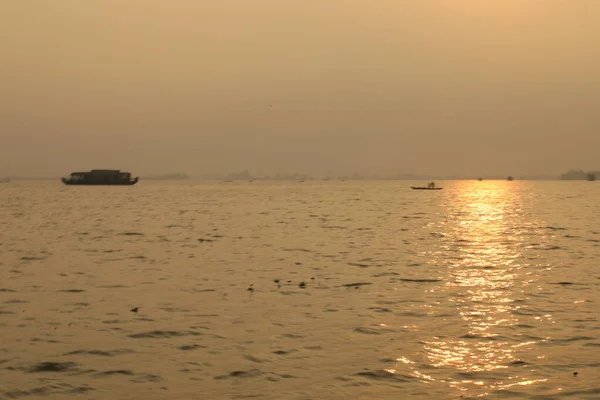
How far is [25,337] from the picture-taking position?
689 inches

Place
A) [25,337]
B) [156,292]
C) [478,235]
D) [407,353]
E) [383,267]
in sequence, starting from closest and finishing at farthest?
1. [407,353]
2. [25,337]
3. [156,292]
4. [383,267]
5. [478,235]

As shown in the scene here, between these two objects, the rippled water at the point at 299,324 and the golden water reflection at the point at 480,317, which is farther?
the golden water reflection at the point at 480,317

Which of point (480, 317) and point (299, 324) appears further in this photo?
point (480, 317)

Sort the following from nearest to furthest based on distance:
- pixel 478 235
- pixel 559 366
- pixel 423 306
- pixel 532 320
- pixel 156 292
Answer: pixel 559 366
pixel 532 320
pixel 423 306
pixel 156 292
pixel 478 235

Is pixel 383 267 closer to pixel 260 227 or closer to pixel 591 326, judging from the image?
pixel 591 326

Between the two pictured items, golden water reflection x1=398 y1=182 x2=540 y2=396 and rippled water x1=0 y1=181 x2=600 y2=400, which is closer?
rippled water x1=0 y1=181 x2=600 y2=400

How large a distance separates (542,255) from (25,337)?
28353 mm

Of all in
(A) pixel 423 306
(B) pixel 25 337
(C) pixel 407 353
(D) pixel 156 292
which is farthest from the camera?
(D) pixel 156 292

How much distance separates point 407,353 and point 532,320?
5.55 metres

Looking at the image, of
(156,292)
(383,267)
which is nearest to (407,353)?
(156,292)

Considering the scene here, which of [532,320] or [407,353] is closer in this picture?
[407,353]

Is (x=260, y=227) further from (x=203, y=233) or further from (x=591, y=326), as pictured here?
(x=591, y=326)

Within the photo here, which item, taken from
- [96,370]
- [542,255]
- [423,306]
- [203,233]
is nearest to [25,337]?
[96,370]

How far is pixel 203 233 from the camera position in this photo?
2122 inches
